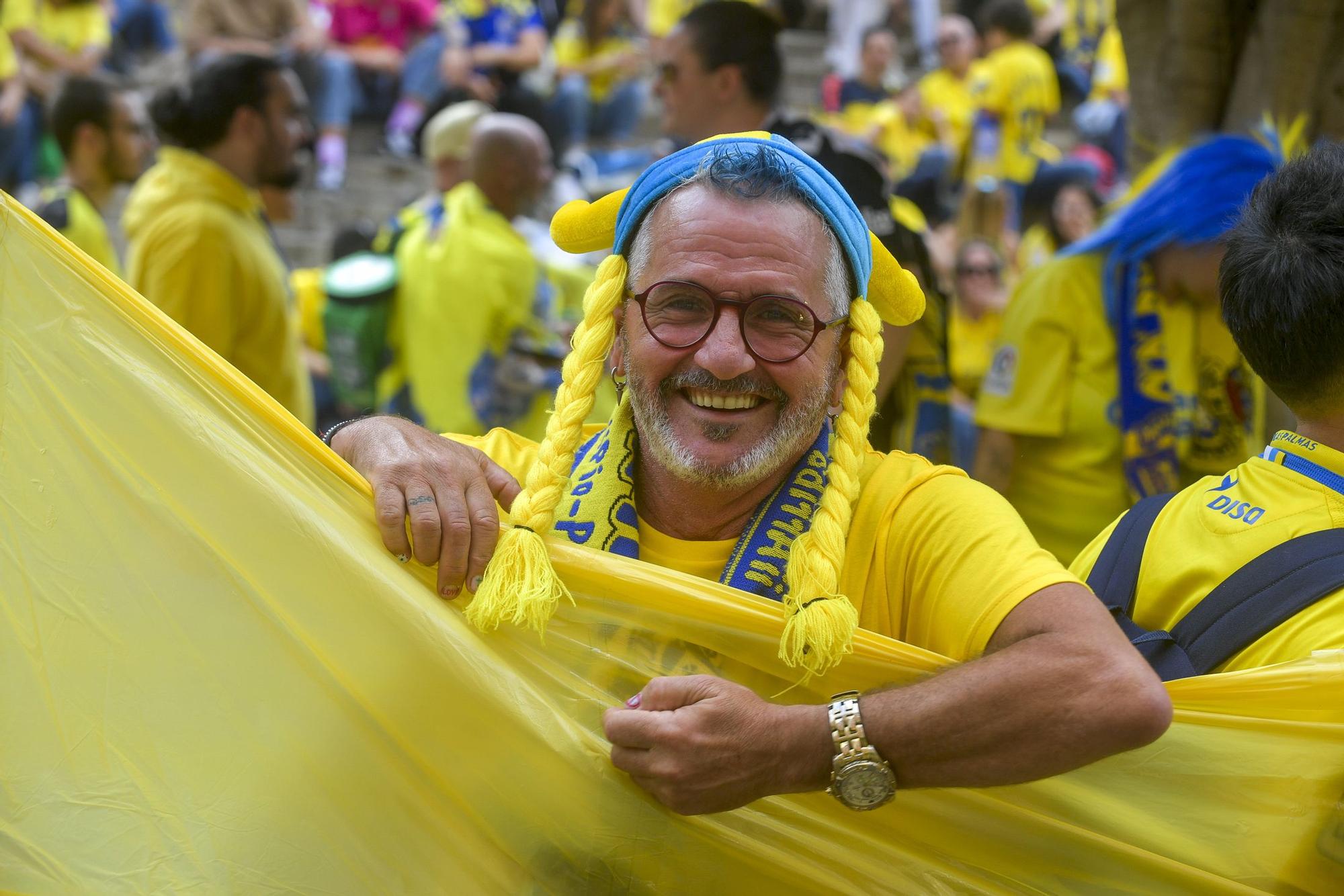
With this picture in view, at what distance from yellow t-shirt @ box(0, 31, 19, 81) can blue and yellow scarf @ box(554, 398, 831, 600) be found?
877 cm

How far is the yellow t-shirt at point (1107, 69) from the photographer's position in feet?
37.6

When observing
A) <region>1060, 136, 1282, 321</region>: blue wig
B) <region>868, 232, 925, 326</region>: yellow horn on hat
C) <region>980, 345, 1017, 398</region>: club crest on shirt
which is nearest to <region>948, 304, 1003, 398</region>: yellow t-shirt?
<region>980, 345, 1017, 398</region>: club crest on shirt

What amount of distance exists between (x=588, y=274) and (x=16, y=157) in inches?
232

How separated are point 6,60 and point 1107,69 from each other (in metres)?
8.71

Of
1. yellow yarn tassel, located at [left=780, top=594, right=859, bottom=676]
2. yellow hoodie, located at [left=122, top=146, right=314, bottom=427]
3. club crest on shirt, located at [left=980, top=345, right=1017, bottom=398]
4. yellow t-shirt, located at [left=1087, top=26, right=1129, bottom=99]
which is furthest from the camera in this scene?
yellow t-shirt, located at [left=1087, top=26, right=1129, bottom=99]

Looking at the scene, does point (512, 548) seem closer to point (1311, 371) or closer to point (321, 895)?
point (321, 895)

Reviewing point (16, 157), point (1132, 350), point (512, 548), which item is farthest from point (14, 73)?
point (512, 548)

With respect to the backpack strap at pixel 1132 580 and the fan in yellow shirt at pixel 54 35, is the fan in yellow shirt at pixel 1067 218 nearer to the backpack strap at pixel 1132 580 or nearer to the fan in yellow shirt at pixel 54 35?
the backpack strap at pixel 1132 580

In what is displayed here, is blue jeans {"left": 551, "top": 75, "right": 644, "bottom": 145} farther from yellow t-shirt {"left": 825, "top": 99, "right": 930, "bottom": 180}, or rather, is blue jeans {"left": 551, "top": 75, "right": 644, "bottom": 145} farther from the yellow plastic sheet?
the yellow plastic sheet

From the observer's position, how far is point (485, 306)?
525 centimetres

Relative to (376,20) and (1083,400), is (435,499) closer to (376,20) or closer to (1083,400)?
(1083,400)

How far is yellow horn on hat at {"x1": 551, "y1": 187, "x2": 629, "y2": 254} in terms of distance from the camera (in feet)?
7.68

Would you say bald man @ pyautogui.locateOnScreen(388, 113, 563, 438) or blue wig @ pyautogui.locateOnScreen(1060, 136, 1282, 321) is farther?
bald man @ pyautogui.locateOnScreen(388, 113, 563, 438)

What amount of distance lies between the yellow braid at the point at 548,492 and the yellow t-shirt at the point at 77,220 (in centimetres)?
402
